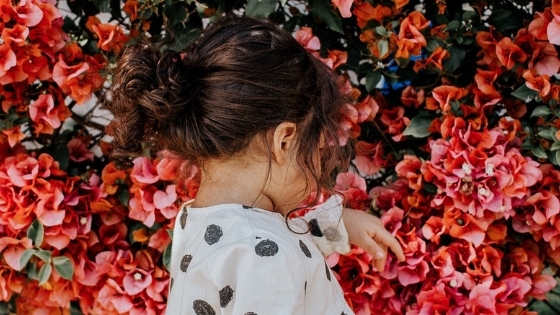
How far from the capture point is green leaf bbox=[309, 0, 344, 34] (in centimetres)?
190

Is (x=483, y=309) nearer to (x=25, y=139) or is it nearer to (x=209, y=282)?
(x=209, y=282)

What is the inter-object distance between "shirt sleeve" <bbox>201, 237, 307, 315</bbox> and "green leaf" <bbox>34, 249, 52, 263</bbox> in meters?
0.67

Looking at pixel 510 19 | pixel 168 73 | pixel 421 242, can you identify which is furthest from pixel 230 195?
pixel 510 19

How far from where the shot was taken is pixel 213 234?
1.47 meters

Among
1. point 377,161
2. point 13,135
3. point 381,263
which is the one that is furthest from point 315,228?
point 13,135

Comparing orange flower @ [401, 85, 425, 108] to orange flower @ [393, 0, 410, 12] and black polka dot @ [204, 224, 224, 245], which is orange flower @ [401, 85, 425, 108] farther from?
black polka dot @ [204, 224, 224, 245]

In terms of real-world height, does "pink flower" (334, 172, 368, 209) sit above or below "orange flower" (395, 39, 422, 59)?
below

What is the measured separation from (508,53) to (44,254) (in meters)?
1.09

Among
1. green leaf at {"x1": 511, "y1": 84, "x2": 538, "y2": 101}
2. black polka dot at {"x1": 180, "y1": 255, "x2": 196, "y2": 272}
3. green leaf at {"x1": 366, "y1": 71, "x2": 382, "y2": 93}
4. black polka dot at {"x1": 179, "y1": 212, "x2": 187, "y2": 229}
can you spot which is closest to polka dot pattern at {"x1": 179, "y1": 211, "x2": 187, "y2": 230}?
black polka dot at {"x1": 179, "y1": 212, "x2": 187, "y2": 229}

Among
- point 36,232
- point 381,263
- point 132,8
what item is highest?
point 132,8

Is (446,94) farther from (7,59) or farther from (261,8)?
(7,59)

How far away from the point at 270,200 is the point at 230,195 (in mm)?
73

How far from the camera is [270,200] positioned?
5.09 feet

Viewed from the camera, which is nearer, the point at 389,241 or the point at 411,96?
the point at 389,241
